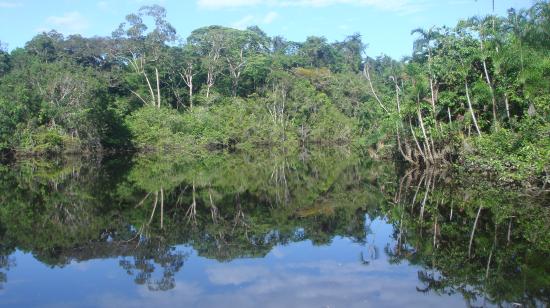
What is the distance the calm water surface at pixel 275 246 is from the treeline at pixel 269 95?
434 cm

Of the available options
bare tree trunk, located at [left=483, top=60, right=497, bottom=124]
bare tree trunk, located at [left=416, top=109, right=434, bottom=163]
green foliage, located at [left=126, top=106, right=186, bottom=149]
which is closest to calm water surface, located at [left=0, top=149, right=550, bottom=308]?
bare tree trunk, located at [left=483, top=60, right=497, bottom=124]

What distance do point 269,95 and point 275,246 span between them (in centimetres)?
5001

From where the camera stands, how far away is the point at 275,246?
38.1ft

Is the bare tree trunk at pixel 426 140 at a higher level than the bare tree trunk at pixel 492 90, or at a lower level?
lower

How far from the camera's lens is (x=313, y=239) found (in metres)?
12.6

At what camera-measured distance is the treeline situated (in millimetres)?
20141

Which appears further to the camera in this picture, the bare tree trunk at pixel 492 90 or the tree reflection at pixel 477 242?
the bare tree trunk at pixel 492 90

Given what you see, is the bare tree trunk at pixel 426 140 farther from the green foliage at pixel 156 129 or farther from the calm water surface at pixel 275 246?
the green foliage at pixel 156 129

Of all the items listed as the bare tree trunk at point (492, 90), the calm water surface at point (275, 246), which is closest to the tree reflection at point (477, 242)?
A: the calm water surface at point (275, 246)

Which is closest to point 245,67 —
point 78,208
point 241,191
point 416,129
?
point 416,129

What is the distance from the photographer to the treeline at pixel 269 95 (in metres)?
20.1

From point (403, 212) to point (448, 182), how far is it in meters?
6.48

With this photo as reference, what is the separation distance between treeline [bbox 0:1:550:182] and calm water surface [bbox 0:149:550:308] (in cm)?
434

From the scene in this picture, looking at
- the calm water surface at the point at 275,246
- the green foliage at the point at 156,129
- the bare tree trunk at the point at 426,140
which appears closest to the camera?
the calm water surface at the point at 275,246
